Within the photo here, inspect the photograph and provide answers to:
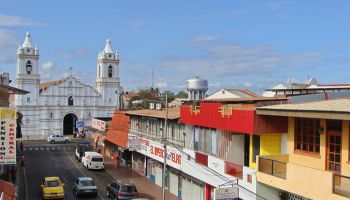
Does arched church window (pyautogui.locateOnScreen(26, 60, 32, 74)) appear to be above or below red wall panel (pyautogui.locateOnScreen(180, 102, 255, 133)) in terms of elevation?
above

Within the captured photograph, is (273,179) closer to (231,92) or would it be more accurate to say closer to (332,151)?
(332,151)

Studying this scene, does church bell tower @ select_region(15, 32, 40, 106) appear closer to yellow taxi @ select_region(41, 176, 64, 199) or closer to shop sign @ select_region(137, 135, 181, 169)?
shop sign @ select_region(137, 135, 181, 169)

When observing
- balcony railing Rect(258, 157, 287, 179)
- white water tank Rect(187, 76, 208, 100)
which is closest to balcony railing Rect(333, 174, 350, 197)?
balcony railing Rect(258, 157, 287, 179)

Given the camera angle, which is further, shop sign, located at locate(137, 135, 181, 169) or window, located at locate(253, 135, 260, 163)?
shop sign, located at locate(137, 135, 181, 169)

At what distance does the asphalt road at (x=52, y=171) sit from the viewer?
118 ft

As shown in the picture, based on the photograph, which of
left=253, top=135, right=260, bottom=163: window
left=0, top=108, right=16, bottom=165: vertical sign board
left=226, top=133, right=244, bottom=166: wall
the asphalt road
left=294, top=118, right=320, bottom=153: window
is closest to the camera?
left=294, top=118, right=320, bottom=153: window

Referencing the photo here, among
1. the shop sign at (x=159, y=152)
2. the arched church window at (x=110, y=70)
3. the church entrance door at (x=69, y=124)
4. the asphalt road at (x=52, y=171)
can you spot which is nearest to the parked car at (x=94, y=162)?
the asphalt road at (x=52, y=171)

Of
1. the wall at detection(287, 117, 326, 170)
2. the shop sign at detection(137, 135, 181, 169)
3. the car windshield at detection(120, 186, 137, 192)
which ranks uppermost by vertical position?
the wall at detection(287, 117, 326, 170)

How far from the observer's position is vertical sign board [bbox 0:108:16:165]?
22719mm

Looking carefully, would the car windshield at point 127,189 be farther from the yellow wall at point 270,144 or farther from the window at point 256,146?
the yellow wall at point 270,144

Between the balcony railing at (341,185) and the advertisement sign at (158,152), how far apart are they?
16.5 m

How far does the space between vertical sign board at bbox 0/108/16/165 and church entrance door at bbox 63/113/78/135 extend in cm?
7287

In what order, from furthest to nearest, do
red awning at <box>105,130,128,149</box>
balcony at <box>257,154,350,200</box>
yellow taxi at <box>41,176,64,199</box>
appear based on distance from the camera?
red awning at <box>105,130,128,149</box>, yellow taxi at <box>41,176,64,199</box>, balcony at <box>257,154,350,200</box>

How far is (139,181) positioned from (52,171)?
1094 centimetres
